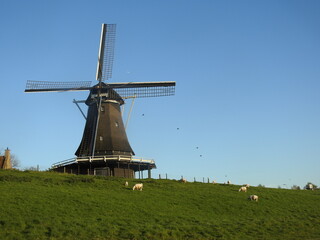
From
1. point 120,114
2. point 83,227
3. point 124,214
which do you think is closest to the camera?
point 83,227

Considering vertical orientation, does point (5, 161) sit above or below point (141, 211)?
above

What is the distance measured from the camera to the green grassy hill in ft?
71.8

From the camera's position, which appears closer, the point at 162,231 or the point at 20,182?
the point at 162,231

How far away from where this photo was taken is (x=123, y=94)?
52906mm

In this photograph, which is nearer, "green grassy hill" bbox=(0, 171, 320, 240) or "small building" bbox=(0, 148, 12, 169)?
"green grassy hill" bbox=(0, 171, 320, 240)

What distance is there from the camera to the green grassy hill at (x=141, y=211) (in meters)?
21.9

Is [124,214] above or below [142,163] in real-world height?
below

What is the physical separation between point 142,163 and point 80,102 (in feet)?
36.5

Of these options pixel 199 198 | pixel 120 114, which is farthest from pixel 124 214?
pixel 120 114

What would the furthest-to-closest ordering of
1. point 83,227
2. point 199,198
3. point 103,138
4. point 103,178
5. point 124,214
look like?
1. point 103,138
2. point 103,178
3. point 199,198
4. point 124,214
5. point 83,227

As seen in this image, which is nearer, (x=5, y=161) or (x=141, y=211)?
(x=141, y=211)

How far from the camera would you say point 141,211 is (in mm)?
27203

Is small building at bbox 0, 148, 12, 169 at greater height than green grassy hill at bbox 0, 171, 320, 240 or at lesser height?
greater

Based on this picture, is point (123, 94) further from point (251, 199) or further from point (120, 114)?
point (251, 199)
